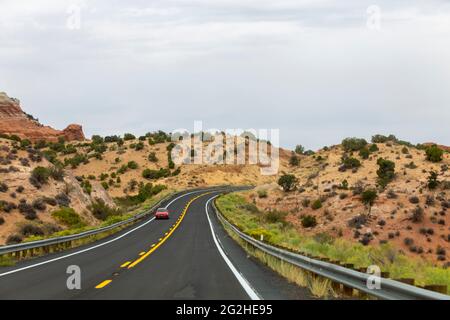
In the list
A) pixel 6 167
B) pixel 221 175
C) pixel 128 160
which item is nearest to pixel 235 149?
pixel 221 175

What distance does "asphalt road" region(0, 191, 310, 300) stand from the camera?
35.7 ft

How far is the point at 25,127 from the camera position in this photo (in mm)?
148000

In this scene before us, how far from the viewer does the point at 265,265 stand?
17359 mm

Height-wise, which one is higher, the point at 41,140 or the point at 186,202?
the point at 41,140

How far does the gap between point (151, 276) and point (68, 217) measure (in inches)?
1248

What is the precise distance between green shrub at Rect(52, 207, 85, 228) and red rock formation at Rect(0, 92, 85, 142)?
98.3 metres

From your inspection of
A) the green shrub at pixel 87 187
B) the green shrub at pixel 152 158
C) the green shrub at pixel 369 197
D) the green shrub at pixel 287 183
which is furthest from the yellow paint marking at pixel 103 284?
the green shrub at pixel 152 158

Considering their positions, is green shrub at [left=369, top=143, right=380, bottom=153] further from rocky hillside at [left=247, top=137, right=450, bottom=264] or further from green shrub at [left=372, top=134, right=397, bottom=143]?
green shrub at [left=372, top=134, right=397, bottom=143]

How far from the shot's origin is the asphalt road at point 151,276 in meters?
10.9

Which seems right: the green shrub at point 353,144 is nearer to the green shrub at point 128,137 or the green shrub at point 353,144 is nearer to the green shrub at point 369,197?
the green shrub at point 369,197

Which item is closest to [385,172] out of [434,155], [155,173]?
[434,155]

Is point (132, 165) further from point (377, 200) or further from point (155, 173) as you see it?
point (377, 200)
